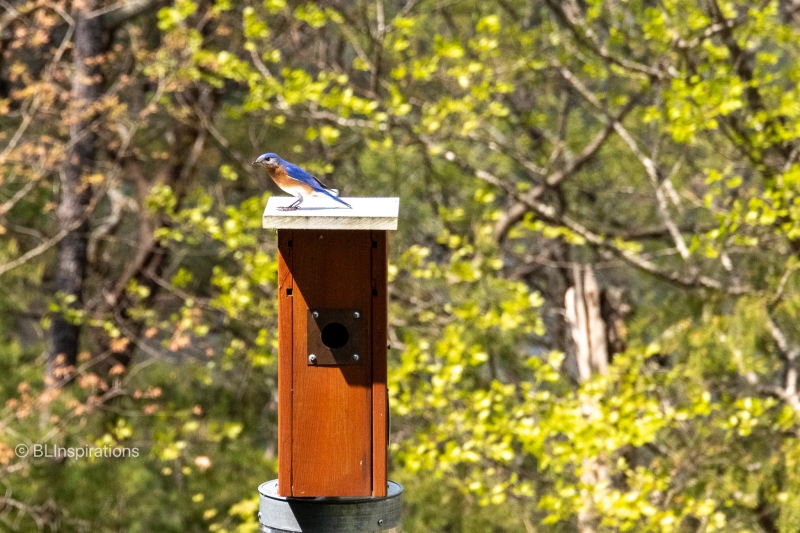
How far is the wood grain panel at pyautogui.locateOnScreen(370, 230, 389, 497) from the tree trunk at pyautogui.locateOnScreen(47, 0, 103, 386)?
13.9 feet

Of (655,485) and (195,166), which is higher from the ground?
(195,166)

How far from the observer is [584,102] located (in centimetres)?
706

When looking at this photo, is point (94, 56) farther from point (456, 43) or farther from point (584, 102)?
point (584, 102)

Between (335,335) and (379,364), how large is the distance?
13 cm

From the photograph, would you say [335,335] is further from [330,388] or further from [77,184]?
[77,184]

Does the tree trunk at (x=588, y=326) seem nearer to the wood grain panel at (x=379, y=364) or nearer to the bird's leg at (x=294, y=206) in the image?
the wood grain panel at (x=379, y=364)

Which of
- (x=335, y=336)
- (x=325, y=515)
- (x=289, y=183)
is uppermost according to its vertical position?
(x=289, y=183)

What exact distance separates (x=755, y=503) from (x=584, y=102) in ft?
11.3

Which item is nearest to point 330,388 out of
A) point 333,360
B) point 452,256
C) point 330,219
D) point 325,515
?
point 333,360

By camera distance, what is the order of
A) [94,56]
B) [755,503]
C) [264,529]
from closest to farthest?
[264,529]
[755,503]
[94,56]

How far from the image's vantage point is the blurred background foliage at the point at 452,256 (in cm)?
463

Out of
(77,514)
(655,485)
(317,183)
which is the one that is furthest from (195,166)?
(317,183)

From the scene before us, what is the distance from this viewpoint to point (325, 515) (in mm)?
2227

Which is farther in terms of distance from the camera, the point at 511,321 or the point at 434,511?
the point at 434,511
